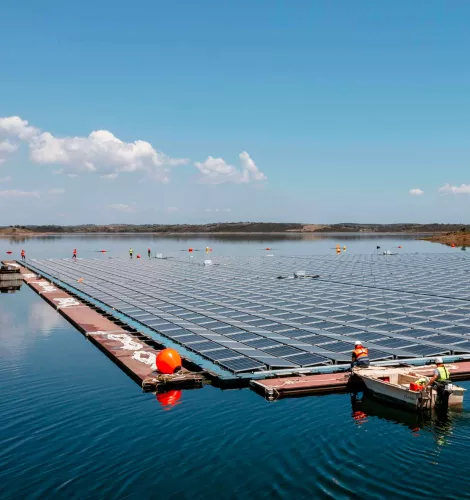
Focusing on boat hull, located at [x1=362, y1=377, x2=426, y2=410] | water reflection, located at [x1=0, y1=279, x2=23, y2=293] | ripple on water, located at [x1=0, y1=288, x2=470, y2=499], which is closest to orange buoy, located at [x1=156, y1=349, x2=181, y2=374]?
ripple on water, located at [x1=0, y1=288, x2=470, y2=499]

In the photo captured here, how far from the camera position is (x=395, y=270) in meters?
106

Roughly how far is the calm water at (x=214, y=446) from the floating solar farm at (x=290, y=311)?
21.3 feet

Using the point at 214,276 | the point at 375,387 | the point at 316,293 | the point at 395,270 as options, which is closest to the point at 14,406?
the point at 375,387

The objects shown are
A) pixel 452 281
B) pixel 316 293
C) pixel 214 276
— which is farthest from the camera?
pixel 214 276

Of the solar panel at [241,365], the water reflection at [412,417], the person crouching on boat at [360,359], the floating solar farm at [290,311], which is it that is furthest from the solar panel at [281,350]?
the water reflection at [412,417]

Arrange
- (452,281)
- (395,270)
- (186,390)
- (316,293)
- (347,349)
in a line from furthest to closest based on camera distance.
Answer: (395,270)
(452,281)
(316,293)
(347,349)
(186,390)

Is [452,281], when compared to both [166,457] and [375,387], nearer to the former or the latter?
[375,387]

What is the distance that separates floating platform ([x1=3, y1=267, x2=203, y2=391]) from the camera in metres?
33.2

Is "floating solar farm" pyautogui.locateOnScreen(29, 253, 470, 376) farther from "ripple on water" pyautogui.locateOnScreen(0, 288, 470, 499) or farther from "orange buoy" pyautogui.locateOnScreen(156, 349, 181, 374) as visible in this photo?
"ripple on water" pyautogui.locateOnScreen(0, 288, 470, 499)

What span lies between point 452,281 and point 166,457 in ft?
236

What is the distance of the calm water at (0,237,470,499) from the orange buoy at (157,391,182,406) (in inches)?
14.2

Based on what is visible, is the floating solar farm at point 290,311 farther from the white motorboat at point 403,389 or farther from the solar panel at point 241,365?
the white motorboat at point 403,389

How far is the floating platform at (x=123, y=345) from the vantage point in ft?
109

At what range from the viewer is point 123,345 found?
4338 cm
